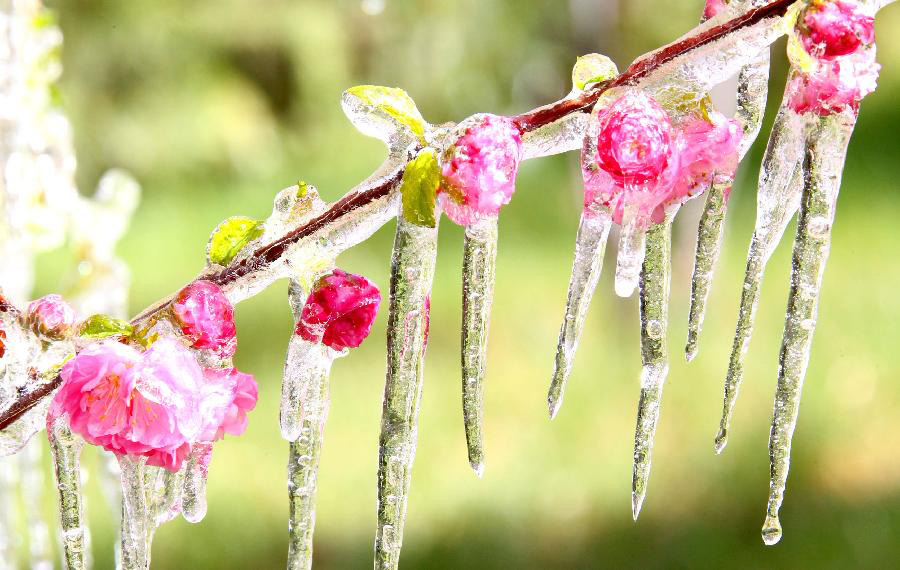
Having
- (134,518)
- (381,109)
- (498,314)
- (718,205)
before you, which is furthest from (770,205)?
(498,314)

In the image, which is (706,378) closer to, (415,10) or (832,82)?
(415,10)

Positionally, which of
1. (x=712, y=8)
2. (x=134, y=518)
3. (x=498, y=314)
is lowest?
(x=134, y=518)

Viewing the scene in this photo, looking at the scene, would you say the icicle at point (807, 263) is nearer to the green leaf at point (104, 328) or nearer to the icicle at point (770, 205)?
the icicle at point (770, 205)

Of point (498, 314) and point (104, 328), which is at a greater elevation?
point (498, 314)

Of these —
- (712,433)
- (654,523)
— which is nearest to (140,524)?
(654,523)

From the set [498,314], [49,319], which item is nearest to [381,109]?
[49,319]

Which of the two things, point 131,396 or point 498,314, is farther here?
point 498,314

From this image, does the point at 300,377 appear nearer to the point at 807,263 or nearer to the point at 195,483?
the point at 195,483

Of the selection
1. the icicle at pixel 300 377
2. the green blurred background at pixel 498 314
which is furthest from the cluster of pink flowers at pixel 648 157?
the green blurred background at pixel 498 314
